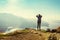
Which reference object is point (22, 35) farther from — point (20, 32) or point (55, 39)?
point (55, 39)

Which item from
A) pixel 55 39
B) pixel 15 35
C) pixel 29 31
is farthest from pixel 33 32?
pixel 55 39

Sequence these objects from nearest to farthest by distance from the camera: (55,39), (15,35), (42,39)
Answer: (55,39) → (42,39) → (15,35)

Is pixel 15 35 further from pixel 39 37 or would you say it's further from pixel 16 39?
pixel 39 37

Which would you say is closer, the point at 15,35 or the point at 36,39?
the point at 36,39

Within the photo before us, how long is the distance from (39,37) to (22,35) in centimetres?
352

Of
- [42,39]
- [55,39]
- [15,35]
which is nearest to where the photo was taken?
[55,39]

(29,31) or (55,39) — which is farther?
(29,31)

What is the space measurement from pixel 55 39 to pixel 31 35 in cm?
727

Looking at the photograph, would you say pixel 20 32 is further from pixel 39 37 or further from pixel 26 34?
pixel 39 37

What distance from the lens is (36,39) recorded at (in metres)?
38.5

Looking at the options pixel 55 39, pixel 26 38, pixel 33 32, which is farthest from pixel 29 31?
pixel 55 39

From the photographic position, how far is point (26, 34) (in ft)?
136

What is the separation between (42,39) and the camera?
3834cm

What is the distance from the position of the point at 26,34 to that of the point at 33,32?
1.75 m
